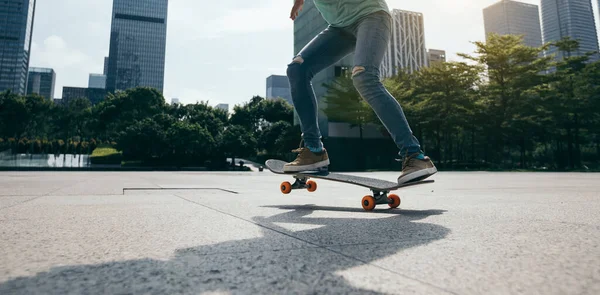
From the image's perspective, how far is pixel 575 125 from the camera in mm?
26797

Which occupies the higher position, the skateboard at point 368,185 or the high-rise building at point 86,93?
the high-rise building at point 86,93

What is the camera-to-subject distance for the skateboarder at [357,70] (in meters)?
2.38

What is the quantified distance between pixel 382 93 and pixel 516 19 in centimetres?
16292

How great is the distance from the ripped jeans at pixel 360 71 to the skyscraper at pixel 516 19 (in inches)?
6055

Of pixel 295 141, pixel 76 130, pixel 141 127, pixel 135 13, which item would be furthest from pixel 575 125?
pixel 135 13

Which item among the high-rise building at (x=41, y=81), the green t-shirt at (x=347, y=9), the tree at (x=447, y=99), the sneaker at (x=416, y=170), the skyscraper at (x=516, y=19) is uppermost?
the skyscraper at (x=516, y=19)

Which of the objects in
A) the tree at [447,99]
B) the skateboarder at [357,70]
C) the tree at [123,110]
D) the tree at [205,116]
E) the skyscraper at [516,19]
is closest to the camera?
the skateboarder at [357,70]

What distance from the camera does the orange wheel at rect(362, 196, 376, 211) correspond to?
2.27 meters

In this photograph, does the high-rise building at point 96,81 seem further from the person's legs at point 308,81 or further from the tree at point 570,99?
the person's legs at point 308,81

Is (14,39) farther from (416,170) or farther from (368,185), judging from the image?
(416,170)

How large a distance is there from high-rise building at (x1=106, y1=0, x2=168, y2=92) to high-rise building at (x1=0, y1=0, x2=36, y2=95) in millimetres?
24710

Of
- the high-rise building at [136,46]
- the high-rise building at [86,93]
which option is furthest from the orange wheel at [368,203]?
the high-rise building at [136,46]

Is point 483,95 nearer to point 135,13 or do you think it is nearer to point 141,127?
point 141,127

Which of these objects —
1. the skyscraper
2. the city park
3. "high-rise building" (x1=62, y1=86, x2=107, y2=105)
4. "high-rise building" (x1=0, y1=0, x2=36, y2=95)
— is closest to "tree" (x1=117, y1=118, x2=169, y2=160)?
the city park
